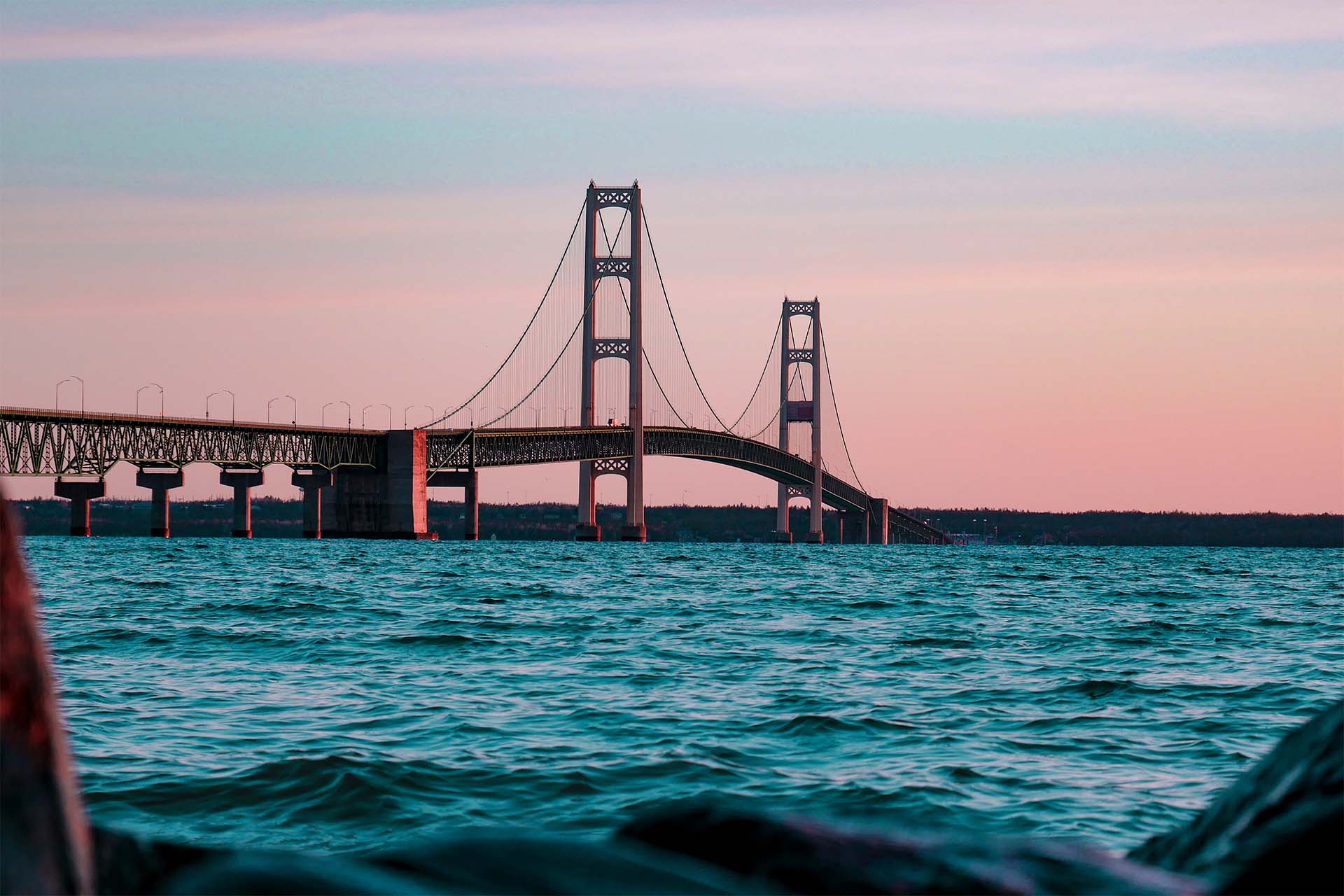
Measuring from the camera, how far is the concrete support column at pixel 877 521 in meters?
103

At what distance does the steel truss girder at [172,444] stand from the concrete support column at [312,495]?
1217 mm

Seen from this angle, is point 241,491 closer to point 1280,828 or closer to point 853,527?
point 853,527

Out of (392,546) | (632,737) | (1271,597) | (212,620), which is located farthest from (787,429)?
(632,737)

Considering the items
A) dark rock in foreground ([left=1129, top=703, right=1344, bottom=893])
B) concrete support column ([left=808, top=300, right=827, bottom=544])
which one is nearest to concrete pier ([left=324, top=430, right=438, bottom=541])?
concrete support column ([left=808, top=300, right=827, bottom=544])

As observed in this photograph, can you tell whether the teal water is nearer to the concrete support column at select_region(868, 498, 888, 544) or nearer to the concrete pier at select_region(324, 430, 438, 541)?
the concrete pier at select_region(324, 430, 438, 541)

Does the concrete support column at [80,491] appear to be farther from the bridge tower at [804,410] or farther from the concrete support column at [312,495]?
the bridge tower at [804,410]

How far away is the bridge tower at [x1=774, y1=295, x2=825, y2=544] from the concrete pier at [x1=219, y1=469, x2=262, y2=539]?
31.3 meters

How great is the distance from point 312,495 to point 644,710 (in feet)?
231

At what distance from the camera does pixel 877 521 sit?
103688mm

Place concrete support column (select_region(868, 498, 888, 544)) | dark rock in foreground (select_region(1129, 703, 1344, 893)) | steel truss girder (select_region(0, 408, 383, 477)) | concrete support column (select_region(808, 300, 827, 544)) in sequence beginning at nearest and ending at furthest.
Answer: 1. dark rock in foreground (select_region(1129, 703, 1344, 893))
2. steel truss girder (select_region(0, 408, 383, 477))
3. concrete support column (select_region(808, 300, 827, 544))
4. concrete support column (select_region(868, 498, 888, 544))

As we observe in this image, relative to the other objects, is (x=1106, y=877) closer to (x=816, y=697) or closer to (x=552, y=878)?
(x=552, y=878)

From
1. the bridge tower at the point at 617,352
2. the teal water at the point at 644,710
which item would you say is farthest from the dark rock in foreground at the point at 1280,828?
the bridge tower at the point at 617,352

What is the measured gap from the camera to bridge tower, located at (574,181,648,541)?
70.5m

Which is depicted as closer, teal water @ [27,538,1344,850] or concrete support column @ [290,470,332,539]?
teal water @ [27,538,1344,850]
